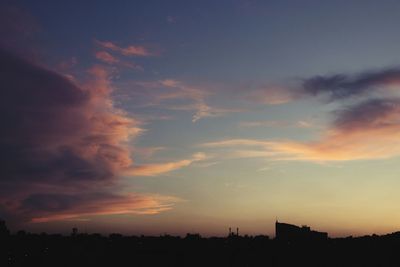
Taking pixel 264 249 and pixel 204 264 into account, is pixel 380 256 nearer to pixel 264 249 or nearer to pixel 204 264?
pixel 264 249

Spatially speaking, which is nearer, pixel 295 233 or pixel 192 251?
pixel 295 233

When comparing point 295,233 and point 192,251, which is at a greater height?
point 295,233

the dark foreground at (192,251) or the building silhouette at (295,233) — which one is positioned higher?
the building silhouette at (295,233)

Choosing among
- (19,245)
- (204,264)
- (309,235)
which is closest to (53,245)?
(19,245)

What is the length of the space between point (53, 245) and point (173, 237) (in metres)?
27.0

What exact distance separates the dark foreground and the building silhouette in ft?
5.90

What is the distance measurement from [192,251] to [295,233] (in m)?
21.6

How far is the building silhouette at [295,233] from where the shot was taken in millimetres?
96137

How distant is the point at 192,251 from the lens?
99688 mm

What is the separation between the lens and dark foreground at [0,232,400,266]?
8588 cm

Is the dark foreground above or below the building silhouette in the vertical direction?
below

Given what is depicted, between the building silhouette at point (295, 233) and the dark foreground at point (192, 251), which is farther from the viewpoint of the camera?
the building silhouette at point (295, 233)

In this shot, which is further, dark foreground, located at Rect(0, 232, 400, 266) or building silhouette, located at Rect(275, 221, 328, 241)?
building silhouette, located at Rect(275, 221, 328, 241)

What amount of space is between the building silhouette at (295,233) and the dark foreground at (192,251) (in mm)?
1798
